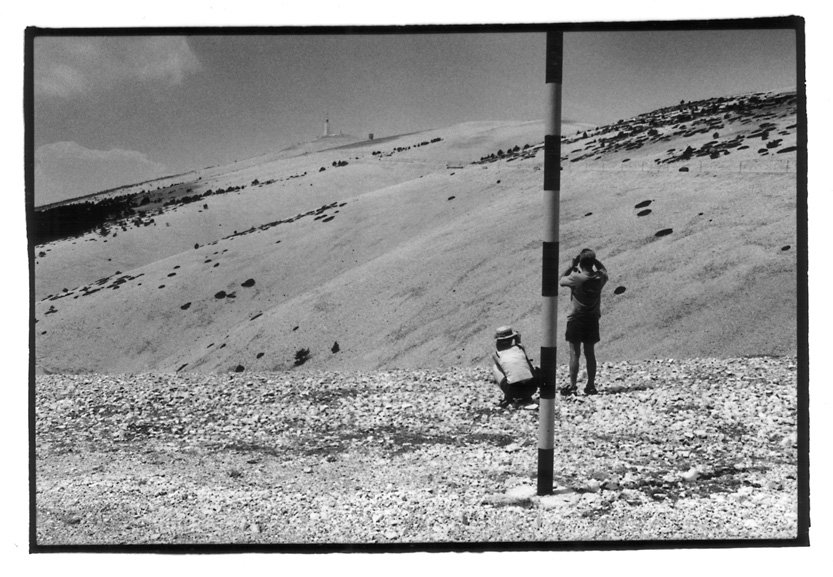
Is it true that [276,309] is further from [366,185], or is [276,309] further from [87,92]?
[87,92]

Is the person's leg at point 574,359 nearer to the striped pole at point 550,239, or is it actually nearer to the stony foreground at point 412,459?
the stony foreground at point 412,459

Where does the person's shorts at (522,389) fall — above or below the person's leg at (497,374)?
below

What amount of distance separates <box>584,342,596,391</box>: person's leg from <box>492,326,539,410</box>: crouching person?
0.46 m

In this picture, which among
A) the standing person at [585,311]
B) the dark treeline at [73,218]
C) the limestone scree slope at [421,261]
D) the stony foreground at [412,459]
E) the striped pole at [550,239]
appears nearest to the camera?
the striped pole at [550,239]

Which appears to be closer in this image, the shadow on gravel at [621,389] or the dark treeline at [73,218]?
the dark treeline at [73,218]

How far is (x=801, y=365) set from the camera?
17.9 feet

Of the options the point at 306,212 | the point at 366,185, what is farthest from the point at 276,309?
the point at 366,185

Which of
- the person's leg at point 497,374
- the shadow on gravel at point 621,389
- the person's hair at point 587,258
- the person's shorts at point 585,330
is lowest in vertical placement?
the shadow on gravel at point 621,389

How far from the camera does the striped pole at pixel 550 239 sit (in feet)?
16.5

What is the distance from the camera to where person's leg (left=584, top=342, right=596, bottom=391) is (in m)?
6.59

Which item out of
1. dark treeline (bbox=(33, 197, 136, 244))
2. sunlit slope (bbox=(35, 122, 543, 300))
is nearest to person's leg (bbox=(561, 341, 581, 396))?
sunlit slope (bbox=(35, 122, 543, 300))

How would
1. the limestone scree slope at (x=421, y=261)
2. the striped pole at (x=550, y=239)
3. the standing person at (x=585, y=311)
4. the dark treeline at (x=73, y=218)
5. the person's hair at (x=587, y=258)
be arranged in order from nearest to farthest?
the striped pole at (x=550, y=239) → the dark treeline at (x=73, y=218) → the person's hair at (x=587, y=258) → the standing person at (x=585, y=311) → the limestone scree slope at (x=421, y=261)

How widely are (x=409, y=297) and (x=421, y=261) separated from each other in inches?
20.0

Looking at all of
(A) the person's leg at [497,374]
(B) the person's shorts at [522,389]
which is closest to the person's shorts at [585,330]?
(B) the person's shorts at [522,389]
